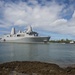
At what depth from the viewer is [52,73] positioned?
492 inches

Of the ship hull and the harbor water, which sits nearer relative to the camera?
the harbor water

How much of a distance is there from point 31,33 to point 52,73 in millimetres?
141660

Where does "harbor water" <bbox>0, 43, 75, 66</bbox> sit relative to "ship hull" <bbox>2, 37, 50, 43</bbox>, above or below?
below

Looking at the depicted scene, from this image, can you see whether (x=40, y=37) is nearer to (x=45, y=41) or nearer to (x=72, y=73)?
(x=45, y=41)

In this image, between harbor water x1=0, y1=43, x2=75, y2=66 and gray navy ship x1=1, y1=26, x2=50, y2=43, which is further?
gray navy ship x1=1, y1=26, x2=50, y2=43

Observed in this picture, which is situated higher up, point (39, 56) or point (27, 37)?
point (27, 37)

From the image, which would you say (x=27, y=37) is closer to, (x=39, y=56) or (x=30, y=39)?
(x=30, y=39)

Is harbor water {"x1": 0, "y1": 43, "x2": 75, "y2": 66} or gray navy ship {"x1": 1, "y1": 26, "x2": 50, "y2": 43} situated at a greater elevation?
gray navy ship {"x1": 1, "y1": 26, "x2": 50, "y2": 43}

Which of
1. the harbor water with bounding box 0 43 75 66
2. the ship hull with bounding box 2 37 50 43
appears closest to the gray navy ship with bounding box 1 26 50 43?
the ship hull with bounding box 2 37 50 43

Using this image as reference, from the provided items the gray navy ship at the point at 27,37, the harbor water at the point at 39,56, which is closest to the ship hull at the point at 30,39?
the gray navy ship at the point at 27,37

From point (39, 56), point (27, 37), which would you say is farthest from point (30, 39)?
point (39, 56)

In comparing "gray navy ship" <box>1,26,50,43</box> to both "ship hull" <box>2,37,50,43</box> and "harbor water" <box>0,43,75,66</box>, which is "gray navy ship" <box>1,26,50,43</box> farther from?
"harbor water" <box>0,43,75,66</box>

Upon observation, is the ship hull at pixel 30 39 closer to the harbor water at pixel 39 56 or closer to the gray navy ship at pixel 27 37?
the gray navy ship at pixel 27 37

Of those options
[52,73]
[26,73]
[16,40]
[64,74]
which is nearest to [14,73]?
[26,73]
